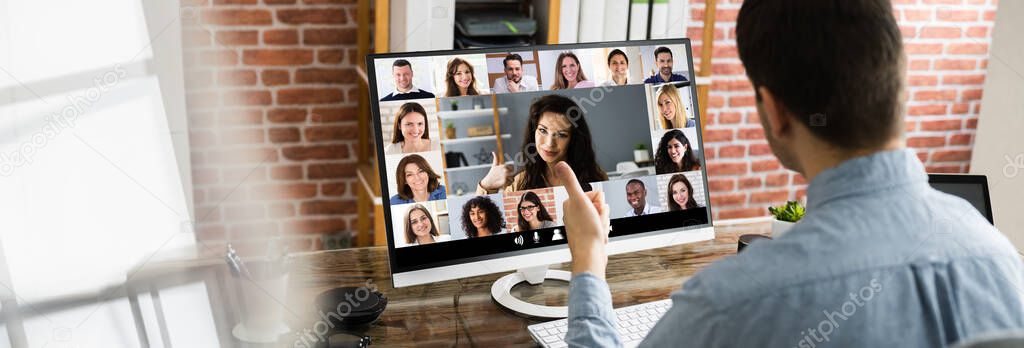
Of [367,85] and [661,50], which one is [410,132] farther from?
[367,85]

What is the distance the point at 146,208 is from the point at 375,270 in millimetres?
570

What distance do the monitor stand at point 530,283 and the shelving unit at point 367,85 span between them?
0.75 meters

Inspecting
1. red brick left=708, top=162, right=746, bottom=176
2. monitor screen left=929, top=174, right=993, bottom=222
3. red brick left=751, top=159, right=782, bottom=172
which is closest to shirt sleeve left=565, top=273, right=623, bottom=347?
monitor screen left=929, top=174, right=993, bottom=222

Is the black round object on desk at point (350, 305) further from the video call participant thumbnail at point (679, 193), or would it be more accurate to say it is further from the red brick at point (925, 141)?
the red brick at point (925, 141)

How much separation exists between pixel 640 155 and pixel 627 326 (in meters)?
0.29

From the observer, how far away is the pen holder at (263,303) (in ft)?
3.21

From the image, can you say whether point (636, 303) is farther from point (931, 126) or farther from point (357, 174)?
point (931, 126)

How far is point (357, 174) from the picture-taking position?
101 inches

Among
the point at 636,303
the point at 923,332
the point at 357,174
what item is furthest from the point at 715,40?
the point at 923,332

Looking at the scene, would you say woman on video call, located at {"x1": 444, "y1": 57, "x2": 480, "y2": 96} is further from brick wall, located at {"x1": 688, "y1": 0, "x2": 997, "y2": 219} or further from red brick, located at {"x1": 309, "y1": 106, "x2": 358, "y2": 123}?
brick wall, located at {"x1": 688, "y1": 0, "x2": 997, "y2": 219}

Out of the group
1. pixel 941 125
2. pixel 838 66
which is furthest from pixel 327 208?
pixel 941 125

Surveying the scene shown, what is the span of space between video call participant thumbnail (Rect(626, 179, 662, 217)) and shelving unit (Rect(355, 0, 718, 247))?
0.71 metres

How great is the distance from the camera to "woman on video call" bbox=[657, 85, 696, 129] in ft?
4.04

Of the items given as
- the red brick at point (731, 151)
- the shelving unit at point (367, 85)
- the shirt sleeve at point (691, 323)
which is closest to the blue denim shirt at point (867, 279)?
the shirt sleeve at point (691, 323)
